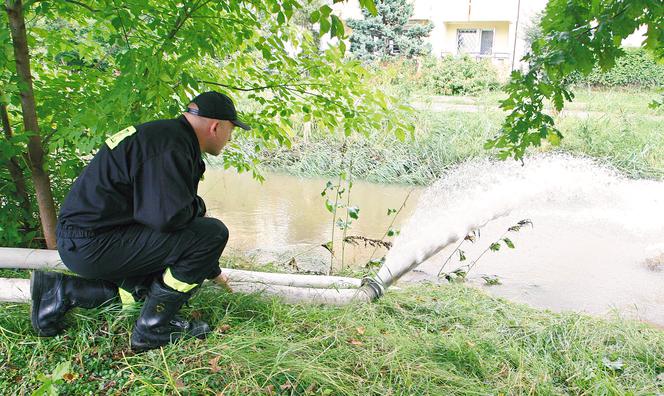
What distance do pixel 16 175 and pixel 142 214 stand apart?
90.3 inches

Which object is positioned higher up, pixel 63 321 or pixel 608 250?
pixel 63 321

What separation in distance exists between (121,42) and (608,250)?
278 inches

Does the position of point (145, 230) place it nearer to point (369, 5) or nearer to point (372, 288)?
point (369, 5)

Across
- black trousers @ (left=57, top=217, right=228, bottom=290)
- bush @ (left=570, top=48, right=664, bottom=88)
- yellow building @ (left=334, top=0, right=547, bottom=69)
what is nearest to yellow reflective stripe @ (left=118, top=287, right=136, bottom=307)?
black trousers @ (left=57, top=217, right=228, bottom=290)

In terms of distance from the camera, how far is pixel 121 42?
3.34m

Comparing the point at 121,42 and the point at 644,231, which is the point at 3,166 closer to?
the point at 121,42

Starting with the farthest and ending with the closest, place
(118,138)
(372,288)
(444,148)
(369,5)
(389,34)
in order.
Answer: (389,34), (444,148), (372,288), (118,138), (369,5)

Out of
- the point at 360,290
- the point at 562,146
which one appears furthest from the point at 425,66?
the point at 360,290

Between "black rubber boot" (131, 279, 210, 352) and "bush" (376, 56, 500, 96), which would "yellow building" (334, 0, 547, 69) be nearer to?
"bush" (376, 56, 500, 96)

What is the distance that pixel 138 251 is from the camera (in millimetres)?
2621

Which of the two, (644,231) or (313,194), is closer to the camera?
(644,231)

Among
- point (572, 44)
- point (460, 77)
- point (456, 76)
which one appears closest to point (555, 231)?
point (572, 44)

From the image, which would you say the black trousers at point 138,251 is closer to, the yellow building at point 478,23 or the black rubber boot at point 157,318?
the black rubber boot at point 157,318

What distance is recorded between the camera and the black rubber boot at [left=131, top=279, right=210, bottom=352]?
262 cm
